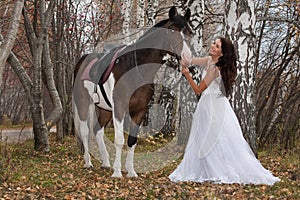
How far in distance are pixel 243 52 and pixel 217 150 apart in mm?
2270

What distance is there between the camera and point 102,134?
26.3ft

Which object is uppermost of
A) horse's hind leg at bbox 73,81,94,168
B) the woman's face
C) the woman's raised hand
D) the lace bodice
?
the woman's face

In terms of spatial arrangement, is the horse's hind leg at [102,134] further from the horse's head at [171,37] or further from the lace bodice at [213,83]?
the lace bodice at [213,83]

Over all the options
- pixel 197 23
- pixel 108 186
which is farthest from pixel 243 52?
pixel 108 186

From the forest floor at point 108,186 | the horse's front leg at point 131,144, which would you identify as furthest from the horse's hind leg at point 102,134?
the horse's front leg at point 131,144

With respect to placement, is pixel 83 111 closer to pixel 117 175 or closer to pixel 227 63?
pixel 117 175

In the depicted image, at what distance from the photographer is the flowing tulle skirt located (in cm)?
640

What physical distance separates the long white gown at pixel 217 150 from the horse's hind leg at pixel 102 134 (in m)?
1.76

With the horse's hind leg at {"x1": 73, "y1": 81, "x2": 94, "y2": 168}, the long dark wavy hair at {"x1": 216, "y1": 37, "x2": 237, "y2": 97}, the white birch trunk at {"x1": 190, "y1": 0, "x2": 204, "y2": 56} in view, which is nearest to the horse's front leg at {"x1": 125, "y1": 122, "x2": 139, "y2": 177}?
the horse's hind leg at {"x1": 73, "y1": 81, "x2": 94, "y2": 168}

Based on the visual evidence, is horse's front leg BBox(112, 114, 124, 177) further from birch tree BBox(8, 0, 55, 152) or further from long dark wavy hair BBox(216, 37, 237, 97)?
birch tree BBox(8, 0, 55, 152)

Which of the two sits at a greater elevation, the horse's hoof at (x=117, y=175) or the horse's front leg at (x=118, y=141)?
the horse's front leg at (x=118, y=141)

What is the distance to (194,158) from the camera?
21.6ft

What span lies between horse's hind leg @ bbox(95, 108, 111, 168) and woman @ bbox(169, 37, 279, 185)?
1.77 metres

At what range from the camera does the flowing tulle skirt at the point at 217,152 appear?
21.0 ft
